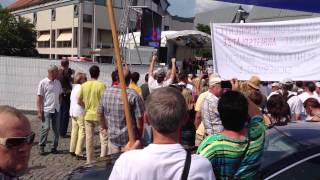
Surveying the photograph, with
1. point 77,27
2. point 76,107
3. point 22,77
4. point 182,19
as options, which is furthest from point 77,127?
point 182,19

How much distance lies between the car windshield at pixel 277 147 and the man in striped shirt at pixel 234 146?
6.5 inches

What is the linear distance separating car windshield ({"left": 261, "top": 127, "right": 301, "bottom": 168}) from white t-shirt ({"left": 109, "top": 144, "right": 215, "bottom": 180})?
1138 mm

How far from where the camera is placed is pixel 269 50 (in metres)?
5.49

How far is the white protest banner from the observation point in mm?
5355

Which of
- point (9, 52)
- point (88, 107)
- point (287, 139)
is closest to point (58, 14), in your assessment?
point (9, 52)

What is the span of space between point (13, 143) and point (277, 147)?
2.20 meters

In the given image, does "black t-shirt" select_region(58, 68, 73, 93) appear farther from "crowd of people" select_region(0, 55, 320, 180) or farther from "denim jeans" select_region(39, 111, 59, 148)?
"crowd of people" select_region(0, 55, 320, 180)

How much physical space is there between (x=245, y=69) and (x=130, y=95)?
1416mm

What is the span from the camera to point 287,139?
3.62 metres

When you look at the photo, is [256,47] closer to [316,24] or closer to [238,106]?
[316,24]

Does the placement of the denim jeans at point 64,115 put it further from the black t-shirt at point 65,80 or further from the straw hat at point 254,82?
the straw hat at point 254,82

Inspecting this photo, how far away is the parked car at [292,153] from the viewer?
3.21m

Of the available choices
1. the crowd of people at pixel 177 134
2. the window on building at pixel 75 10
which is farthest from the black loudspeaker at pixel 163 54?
the window on building at pixel 75 10

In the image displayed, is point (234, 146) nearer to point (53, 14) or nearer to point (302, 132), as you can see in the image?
point (302, 132)
